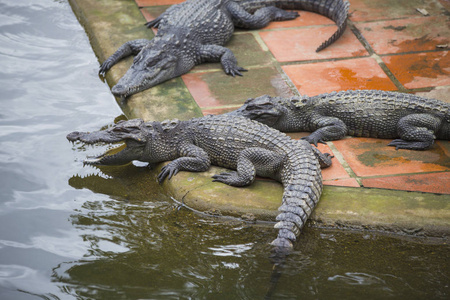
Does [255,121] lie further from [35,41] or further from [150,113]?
[35,41]

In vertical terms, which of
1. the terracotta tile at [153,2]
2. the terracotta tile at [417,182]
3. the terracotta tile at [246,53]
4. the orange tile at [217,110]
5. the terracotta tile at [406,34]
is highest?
the terracotta tile at [406,34]

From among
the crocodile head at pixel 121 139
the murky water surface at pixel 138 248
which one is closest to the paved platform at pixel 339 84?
the murky water surface at pixel 138 248

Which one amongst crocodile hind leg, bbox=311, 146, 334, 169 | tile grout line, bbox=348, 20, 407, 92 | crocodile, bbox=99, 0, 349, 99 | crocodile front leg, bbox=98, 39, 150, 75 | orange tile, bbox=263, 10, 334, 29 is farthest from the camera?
orange tile, bbox=263, 10, 334, 29

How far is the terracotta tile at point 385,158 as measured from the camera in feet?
15.0

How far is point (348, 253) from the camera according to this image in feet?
12.7

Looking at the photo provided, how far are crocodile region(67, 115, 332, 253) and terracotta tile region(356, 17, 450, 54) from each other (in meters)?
2.44

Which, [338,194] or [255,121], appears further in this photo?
[255,121]

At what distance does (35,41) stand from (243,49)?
2.68m

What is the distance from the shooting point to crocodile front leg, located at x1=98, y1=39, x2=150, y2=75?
643cm

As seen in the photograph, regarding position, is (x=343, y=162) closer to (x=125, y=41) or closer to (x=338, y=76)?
(x=338, y=76)

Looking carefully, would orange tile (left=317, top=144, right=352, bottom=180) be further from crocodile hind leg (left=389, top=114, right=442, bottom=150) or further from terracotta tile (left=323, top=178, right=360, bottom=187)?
crocodile hind leg (left=389, top=114, right=442, bottom=150)

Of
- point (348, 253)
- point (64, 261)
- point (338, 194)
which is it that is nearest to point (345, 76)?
point (338, 194)

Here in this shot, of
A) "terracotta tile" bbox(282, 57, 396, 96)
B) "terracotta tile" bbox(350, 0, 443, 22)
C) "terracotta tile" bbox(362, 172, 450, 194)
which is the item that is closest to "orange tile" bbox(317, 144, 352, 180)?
"terracotta tile" bbox(362, 172, 450, 194)

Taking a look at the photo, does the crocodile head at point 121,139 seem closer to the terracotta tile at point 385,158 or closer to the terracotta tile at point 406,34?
the terracotta tile at point 385,158
